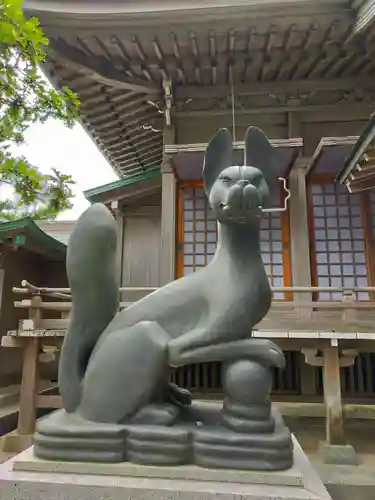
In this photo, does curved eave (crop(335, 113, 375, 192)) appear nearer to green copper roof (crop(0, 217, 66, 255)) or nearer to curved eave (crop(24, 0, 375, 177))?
curved eave (crop(24, 0, 375, 177))

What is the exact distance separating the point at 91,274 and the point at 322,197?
6.34 meters

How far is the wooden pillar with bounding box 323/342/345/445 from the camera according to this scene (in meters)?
5.48

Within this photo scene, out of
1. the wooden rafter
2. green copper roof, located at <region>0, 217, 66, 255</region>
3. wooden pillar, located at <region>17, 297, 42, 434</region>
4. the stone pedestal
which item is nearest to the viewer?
the stone pedestal

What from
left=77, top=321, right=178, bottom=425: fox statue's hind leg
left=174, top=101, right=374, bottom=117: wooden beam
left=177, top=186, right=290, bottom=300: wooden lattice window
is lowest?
left=77, top=321, right=178, bottom=425: fox statue's hind leg

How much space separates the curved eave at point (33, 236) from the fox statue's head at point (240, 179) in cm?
624

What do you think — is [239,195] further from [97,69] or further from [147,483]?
[97,69]

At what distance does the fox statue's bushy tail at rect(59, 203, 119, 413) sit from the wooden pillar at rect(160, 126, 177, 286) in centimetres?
497

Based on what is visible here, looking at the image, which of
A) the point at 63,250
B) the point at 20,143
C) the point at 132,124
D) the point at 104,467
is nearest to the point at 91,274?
the point at 104,467

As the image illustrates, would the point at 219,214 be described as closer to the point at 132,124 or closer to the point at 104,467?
the point at 104,467

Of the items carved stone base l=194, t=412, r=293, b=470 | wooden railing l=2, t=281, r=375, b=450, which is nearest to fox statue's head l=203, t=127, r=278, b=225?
carved stone base l=194, t=412, r=293, b=470

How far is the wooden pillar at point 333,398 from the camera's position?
548 cm

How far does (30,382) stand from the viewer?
6160 millimetres

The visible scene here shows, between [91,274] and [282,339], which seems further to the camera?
[282,339]

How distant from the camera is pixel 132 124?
29.7 feet
